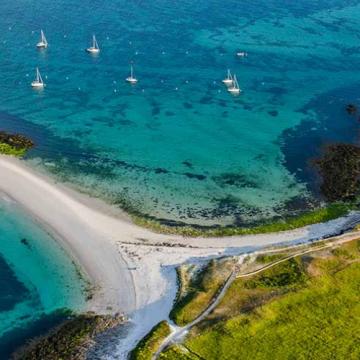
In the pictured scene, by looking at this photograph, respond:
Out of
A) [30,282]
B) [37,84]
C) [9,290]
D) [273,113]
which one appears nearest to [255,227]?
[30,282]

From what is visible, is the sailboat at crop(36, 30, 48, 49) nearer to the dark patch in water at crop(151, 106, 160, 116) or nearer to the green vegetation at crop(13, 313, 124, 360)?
the dark patch in water at crop(151, 106, 160, 116)

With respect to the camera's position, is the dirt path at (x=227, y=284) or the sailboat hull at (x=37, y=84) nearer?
the dirt path at (x=227, y=284)

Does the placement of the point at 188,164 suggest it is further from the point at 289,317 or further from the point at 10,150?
the point at 289,317

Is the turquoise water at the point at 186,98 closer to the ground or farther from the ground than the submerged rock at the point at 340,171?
farther from the ground

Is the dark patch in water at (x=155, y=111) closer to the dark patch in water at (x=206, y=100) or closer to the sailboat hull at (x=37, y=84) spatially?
the dark patch in water at (x=206, y=100)

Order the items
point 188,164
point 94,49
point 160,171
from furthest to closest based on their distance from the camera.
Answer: point 94,49, point 188,164, point 160,171

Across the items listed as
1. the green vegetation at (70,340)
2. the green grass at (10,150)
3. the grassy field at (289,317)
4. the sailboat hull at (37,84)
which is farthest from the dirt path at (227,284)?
the sailboat hull at (37,84)
